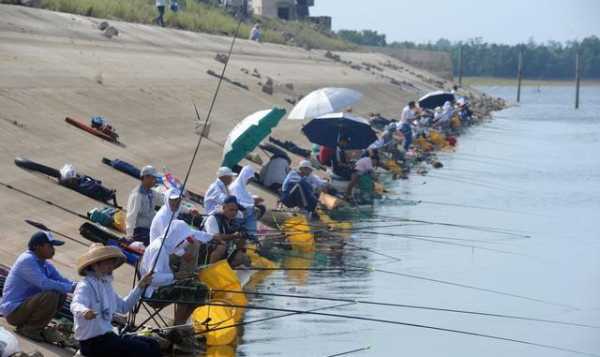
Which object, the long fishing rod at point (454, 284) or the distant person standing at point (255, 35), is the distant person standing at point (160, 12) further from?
the long fishing rod at point (454, 284)

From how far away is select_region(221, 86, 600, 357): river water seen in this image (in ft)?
42.0

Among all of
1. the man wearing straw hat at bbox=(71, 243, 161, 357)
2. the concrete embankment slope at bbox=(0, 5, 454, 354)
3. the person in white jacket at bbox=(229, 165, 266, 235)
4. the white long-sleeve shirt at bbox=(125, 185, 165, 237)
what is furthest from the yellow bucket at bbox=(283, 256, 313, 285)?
the man wearing straw hat at bbox=(71, 243, 161, 357)

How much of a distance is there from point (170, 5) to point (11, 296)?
42.3 meters

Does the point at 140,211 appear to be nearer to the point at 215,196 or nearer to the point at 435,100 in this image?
the point at 215,196

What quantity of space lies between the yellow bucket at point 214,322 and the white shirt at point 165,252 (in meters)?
0.45

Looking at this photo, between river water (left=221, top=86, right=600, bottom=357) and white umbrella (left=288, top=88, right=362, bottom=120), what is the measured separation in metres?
2.25

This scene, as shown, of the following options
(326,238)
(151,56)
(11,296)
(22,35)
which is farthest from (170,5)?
(11,296)

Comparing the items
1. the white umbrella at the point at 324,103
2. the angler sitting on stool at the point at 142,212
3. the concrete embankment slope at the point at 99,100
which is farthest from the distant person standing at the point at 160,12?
the angler sitting on stool at the point at 142,212

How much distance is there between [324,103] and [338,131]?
72cm

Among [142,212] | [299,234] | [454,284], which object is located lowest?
[454,284]

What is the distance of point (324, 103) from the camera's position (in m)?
24.1

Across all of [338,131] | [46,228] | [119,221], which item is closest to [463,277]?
[119,221]

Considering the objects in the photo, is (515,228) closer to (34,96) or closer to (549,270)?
(549,270)

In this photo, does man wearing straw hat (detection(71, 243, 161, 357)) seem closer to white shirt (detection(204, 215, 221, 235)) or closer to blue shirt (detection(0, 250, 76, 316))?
blue shirt (detection(0, 250, 76, 316))
